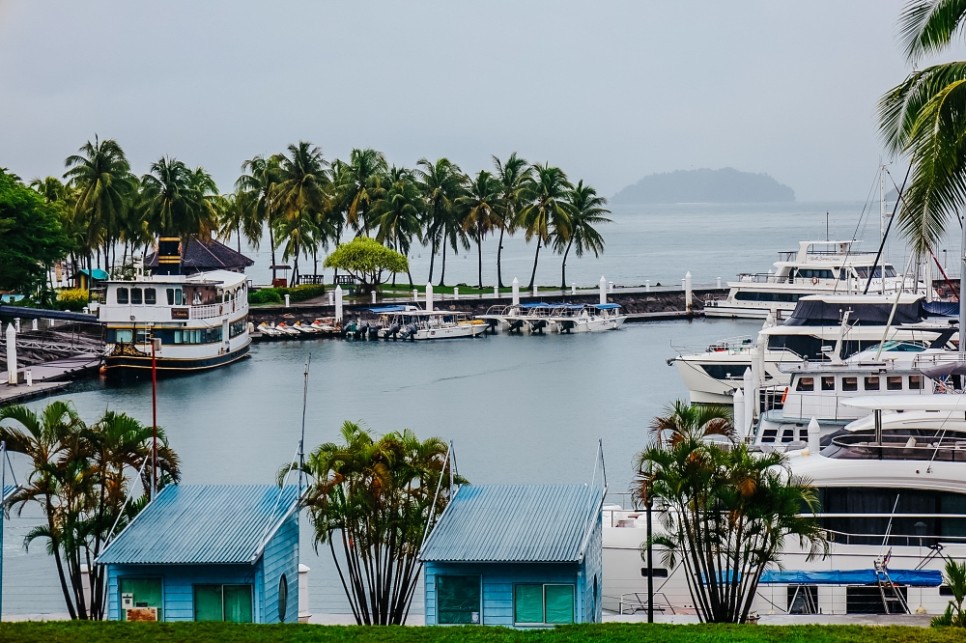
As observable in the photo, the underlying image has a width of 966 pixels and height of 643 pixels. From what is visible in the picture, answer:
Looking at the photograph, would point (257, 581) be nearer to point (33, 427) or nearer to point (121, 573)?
point (121, 573)

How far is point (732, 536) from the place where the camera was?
24484 millimetres

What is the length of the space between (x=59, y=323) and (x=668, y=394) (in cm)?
3528

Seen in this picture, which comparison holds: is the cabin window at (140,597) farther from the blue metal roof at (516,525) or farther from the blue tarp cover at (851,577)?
the blue tarp cover at (851,577)

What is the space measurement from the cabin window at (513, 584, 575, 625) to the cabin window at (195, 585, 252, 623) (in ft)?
13.4

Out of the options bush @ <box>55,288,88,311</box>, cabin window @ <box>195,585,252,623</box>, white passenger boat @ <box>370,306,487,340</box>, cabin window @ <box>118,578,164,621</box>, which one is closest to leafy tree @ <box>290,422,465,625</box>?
cabin window @ <box>195,585,252,623</box>

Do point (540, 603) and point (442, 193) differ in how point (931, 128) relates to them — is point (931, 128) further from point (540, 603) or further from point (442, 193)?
point (442, 193)

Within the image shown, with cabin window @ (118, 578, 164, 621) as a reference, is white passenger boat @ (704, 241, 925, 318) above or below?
above

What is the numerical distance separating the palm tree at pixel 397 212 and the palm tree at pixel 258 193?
293 inches

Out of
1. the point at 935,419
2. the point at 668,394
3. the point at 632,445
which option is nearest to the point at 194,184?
the point at 668,394

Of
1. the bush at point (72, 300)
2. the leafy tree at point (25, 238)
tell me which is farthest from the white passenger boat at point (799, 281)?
the leafy tree at point (25, 238)

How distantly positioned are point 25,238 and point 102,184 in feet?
42.7

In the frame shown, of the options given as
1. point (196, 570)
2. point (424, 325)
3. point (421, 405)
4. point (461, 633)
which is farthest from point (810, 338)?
point (461, 633)

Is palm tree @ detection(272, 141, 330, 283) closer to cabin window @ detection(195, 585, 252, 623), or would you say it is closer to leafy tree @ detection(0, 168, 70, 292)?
leafy tree @ detection(0, 168, 70, 292)

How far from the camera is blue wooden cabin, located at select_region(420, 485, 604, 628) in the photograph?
2092 centimetres
